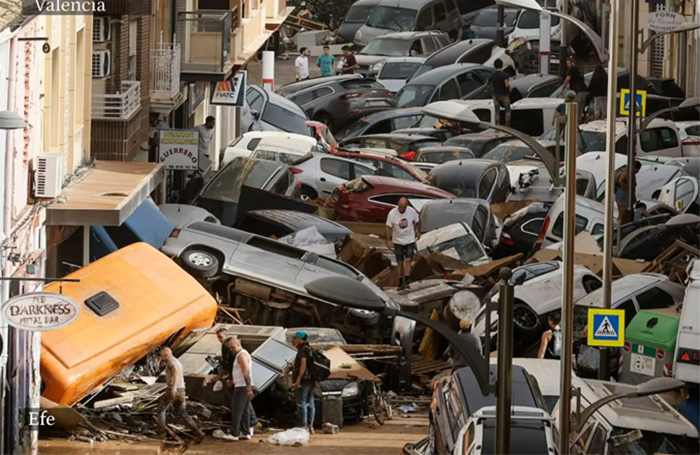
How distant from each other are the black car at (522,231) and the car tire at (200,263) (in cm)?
694

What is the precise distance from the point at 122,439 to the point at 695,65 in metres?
34.9

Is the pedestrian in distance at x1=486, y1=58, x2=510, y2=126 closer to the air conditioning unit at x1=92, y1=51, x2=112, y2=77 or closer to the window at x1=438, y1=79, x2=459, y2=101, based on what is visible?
the window at x1=438, y1=79, x2=459, y2=101

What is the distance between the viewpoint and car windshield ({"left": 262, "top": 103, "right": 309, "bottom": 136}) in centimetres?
4138

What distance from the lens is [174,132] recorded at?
29062 millimetres

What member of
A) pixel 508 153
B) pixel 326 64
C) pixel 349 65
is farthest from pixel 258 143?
pixel 349 65

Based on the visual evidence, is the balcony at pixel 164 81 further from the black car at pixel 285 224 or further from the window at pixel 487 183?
the window at pixel 487 183

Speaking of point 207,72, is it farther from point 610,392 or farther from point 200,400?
point 610,392

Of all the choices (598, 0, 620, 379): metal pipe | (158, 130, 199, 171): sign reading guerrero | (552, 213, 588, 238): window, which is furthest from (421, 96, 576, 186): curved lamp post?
(158, 130, 199, 171): sign reading guerrero

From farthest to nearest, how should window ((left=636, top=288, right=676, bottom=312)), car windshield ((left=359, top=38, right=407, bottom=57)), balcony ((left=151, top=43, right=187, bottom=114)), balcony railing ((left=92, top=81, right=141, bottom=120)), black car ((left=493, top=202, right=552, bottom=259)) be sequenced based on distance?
car windshield ((left=359, top=38, right=407, bottom=57)) < balcony ((left=151, top=43, right=187, bottom=114)) < black car ((left=493, top=202, right=552, bottom=259)) < balcony railing ((left=92, top=81, right=141, bottom=120)) < window ((left=636, top=288, right=676, bottom=312))

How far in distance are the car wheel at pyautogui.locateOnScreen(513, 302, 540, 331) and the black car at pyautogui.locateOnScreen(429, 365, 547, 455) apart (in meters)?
4.98

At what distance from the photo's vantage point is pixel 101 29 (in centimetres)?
2662

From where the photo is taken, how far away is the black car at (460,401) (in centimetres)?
1557

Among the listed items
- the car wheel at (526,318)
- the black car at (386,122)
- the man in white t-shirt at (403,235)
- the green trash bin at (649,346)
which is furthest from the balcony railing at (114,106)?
A: the black car at (386,122)

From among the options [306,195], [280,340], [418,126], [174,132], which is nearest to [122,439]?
[280,340]
